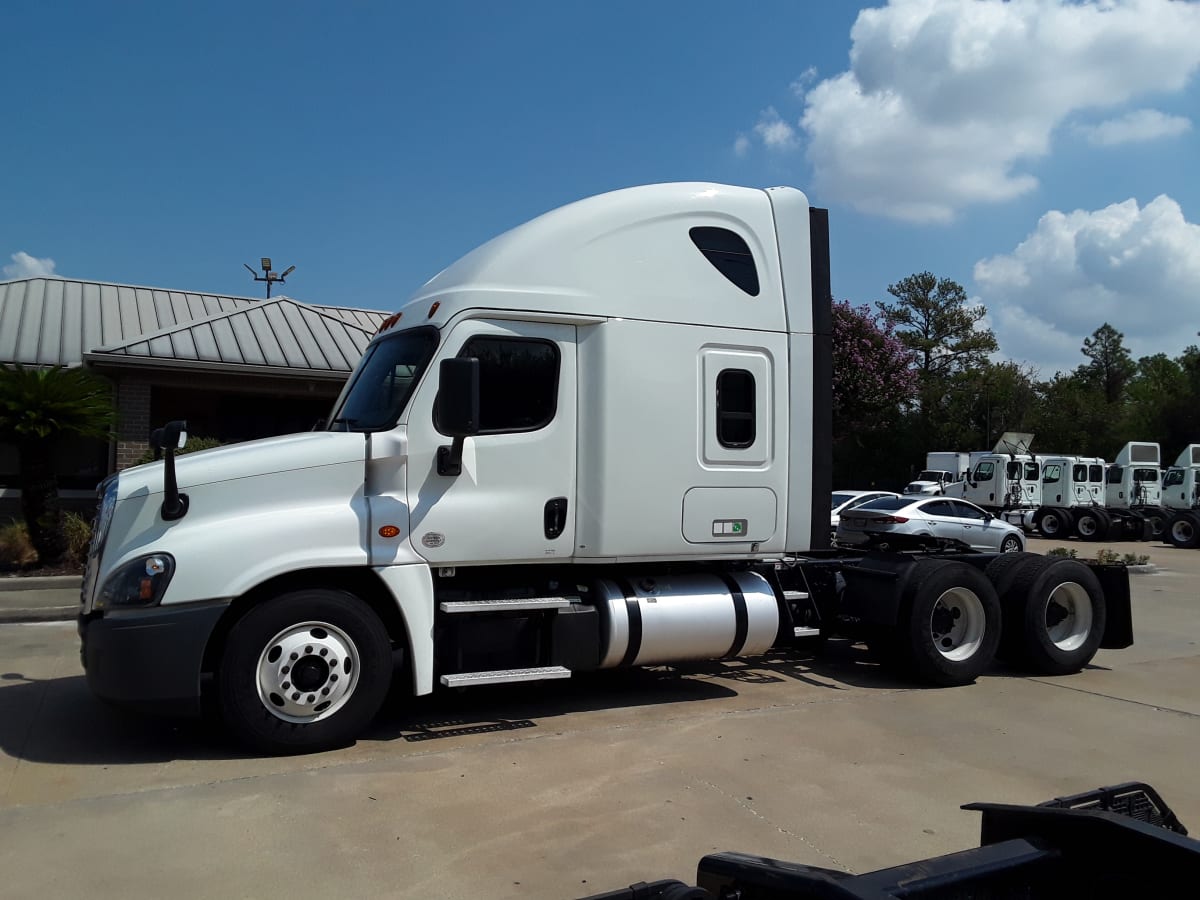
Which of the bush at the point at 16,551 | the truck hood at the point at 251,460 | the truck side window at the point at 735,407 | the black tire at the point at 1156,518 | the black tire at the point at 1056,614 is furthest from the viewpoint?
the black tire at the point at 1156,518

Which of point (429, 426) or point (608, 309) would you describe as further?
point (608, 309)

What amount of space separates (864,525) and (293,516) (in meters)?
13.3

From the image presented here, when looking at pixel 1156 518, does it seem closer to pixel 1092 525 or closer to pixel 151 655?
pixel 1092 525

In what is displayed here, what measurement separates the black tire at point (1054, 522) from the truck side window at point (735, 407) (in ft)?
88.0

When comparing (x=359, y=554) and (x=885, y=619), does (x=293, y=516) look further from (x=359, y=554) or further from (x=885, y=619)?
(x=885, y=619)

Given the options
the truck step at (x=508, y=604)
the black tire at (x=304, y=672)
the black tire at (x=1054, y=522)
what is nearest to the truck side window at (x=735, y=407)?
the truck step at (x=508, y=604)

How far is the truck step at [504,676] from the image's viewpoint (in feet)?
19.9

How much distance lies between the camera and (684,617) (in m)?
6.96

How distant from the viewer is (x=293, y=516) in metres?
5.80

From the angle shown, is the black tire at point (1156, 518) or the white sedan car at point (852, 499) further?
the black tire at point (1156, 518)

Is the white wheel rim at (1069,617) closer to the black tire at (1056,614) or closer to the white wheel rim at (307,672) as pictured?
the black tire at (1056,614)

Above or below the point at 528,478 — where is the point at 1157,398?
above

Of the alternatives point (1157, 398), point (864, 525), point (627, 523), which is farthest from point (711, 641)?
→ point (1157, 398)

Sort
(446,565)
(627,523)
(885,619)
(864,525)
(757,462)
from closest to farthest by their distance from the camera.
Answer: (446,565)
(627,523)
(757,462)
(885,619)
(864,525)
